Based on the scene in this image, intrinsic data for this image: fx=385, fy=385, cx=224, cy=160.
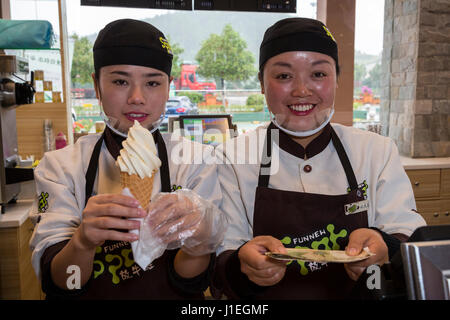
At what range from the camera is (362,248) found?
1072mm

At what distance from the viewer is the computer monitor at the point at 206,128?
339 centimetres

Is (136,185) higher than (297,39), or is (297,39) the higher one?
(297,39)

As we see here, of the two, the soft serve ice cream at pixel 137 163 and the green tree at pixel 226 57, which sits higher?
the green tree at pixel 226 57

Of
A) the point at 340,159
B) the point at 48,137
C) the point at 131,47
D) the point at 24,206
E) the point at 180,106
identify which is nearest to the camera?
the point at 131,47

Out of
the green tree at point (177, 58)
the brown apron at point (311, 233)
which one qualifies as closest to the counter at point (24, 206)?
the brown apron at point (311, 233)

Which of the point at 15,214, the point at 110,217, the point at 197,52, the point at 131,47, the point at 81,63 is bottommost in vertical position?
the point at 15,214

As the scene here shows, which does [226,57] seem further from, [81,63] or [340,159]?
[340,159]

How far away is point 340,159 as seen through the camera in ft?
4.70

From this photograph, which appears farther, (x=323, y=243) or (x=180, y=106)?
(x=180, y=106)

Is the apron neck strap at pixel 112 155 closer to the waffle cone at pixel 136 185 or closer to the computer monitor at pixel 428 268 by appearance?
the waffle cone at pixel 136 185

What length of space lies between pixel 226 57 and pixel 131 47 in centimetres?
→ 275

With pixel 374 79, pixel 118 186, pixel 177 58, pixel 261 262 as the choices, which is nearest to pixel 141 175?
pixel 118 186
